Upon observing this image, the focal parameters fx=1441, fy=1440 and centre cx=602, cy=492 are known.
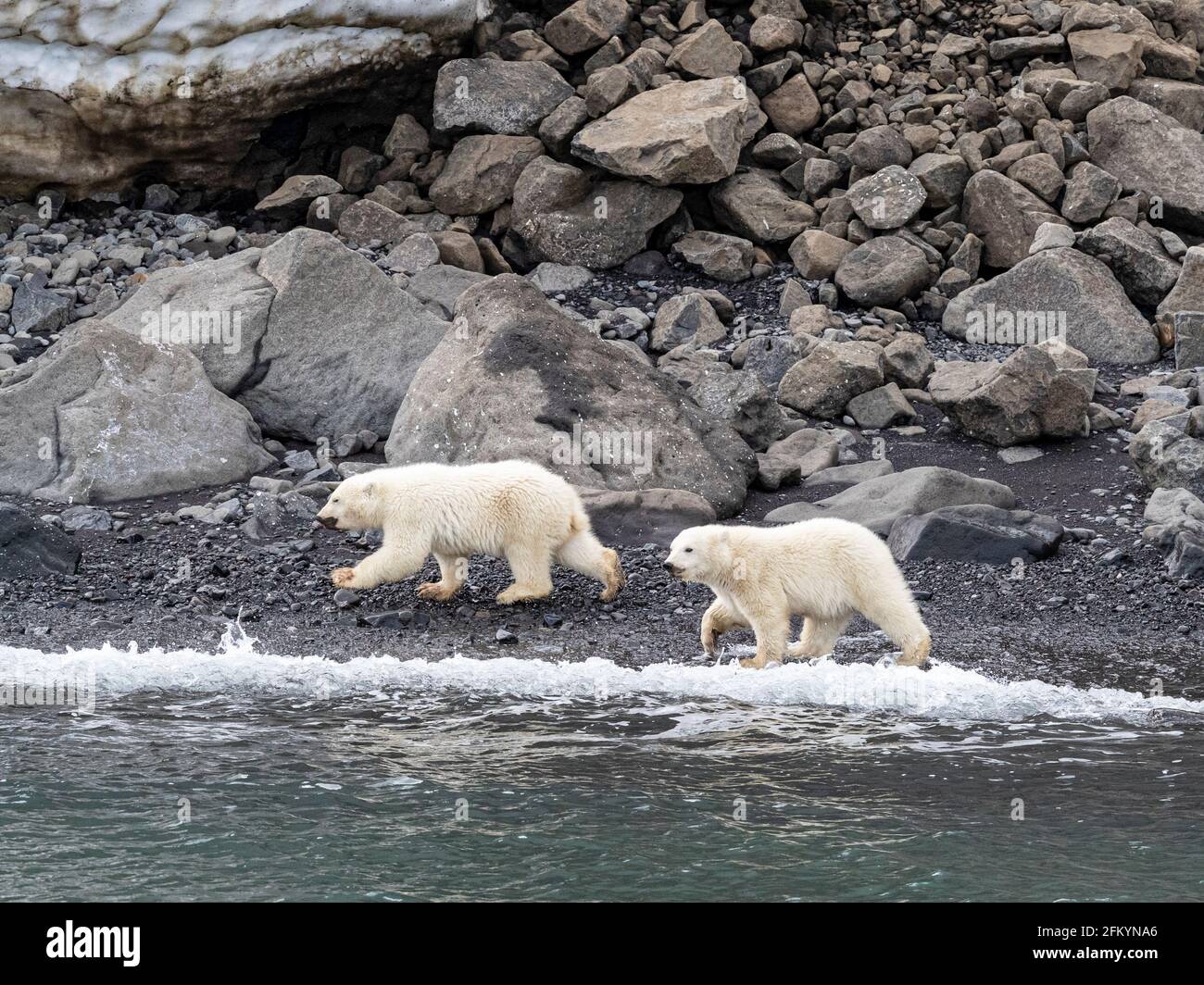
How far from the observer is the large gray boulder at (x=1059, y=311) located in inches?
683

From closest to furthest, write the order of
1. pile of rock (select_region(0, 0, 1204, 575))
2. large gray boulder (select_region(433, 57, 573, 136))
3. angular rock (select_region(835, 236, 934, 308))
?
1. pile of rock (select_region(0, 0, 1204, 575))
2. angular rock (select_region(835, 236, 934, 308))
3. large gray boulder (select_region(433, 57, 573, 136))

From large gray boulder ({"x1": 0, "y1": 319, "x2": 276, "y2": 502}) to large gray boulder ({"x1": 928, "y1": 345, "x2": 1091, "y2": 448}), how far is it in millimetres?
6954

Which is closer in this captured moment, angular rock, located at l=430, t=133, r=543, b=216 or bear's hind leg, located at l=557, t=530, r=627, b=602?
bear's hind leg, located at l=557, t=530, r=627, b=602

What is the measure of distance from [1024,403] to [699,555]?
6.34m

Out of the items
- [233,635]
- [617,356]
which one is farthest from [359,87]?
[233,635]

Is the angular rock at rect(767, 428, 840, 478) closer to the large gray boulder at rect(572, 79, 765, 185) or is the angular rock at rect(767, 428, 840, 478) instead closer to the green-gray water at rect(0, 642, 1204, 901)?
the green-gray water at rect(0, 642, 1204, 901)

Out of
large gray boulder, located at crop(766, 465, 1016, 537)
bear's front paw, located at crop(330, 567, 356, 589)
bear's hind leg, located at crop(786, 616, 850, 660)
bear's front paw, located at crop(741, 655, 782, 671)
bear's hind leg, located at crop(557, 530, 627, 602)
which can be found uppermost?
large gray boulder, located at crop(766, 465, 1016, 537)

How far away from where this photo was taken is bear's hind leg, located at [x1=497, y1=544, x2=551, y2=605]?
1024cm

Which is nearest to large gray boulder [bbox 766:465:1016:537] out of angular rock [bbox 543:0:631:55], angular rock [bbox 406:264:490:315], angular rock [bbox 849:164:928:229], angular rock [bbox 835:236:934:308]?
angular rock [bbox 835:236:934:308]

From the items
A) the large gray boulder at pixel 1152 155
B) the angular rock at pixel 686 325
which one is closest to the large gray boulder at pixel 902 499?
the angular rock at pixel 686 325

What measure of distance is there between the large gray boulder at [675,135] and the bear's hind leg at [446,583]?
10.1 metres

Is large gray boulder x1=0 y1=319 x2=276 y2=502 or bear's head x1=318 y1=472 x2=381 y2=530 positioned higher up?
large gray boulder x1=0 y1=319 x2=276 y2=502

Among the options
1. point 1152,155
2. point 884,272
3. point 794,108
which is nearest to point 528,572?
point 884,272
